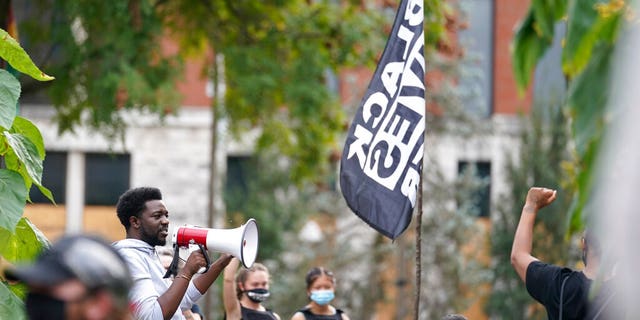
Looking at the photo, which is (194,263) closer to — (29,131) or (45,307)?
(29,131)

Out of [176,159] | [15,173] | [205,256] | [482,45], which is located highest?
[482,45]

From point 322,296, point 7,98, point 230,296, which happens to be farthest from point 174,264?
point 322,296

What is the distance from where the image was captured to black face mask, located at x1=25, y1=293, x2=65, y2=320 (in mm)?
2967

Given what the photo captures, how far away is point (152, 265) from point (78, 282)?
12.2 feet

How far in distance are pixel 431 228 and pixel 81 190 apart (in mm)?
8684

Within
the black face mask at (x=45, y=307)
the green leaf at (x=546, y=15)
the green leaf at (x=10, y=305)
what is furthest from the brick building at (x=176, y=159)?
the black face mask at (x=45, y=307)

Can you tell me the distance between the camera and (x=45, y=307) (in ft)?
9.80

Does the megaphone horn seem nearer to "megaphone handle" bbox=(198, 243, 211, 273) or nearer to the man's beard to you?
"megaphone handle" bbox=(198, 243, 211, 273)

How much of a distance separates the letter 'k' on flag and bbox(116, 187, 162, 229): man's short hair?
118 centimetres

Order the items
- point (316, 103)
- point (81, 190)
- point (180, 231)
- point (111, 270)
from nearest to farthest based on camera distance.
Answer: point (111, 270), point (180, 231), point (316, 103), point (81, 190)

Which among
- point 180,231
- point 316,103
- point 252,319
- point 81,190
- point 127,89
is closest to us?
point 180,231

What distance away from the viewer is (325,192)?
98.0 ft

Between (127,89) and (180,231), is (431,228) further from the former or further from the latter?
(180,231)

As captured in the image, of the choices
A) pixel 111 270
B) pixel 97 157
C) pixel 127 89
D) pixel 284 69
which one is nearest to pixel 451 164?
pixel 97 157
